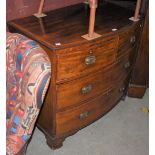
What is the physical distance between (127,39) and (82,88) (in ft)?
1.75

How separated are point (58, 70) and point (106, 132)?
943 mm

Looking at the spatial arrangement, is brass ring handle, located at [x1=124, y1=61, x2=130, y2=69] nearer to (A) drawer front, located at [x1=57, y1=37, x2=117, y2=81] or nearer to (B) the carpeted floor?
(A) drawer front, located at [x1=57, y1=37, x2=117, y2=81]

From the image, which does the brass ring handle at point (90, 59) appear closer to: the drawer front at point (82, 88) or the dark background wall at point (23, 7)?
the drawer front at point (82, 88)

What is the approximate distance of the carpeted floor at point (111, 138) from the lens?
2012 millimetres

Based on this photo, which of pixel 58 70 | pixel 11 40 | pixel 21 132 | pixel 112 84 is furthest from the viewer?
pixel 112 84

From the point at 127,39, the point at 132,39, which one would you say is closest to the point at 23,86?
the point at 127,39

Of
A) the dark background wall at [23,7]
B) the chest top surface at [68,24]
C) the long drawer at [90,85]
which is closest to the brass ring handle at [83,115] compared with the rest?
the long drawer at [90,85]

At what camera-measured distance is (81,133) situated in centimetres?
217

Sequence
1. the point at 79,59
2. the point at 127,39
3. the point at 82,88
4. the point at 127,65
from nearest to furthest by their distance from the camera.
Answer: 1. the point at 79,59
2. the point at 82,88
3. the point at 127,39
4. the point at 127,65

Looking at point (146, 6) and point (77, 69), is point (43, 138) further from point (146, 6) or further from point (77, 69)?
point (146, 6)

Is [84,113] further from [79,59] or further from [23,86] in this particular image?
[23,86]

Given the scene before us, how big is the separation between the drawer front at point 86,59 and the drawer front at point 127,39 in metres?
0.08

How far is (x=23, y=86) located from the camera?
1208 mm

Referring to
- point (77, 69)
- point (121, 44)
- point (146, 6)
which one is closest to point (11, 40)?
point (77, 69)
